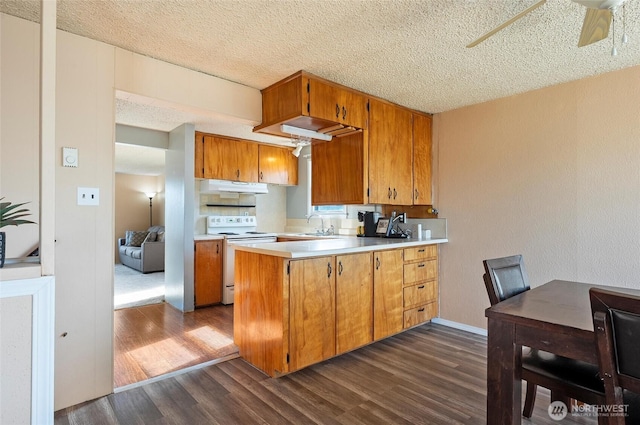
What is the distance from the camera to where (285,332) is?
2240 millimetres

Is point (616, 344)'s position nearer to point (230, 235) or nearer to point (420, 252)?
point (420, 252)

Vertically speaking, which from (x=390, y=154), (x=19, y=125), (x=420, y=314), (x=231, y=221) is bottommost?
(x=420, y=314)

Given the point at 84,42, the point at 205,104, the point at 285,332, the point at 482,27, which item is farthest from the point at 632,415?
the point at 84,42

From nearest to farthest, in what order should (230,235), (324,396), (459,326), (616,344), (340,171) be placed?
(616,344) < (324,396) < (340,171) < (459,326) < (230,235)

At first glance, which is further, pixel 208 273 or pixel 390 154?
pixel 208 273

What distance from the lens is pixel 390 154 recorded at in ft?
10.8

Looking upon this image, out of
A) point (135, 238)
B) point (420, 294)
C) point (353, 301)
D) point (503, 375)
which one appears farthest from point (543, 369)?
point (135, 238)

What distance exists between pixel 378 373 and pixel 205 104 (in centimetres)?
241

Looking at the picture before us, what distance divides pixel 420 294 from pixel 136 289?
4242 millimetres

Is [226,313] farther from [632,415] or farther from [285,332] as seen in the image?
[632,415]

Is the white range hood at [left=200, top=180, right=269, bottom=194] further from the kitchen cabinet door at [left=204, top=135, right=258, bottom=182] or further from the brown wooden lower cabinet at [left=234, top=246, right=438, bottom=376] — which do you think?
the brown wooden lower cabinet at [left=234, top=246, right=438, bottom=376]

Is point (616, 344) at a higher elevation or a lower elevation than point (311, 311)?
higher

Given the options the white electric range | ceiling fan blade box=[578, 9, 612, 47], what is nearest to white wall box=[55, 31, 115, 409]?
the white electric range

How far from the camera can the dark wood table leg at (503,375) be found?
1.40 m
